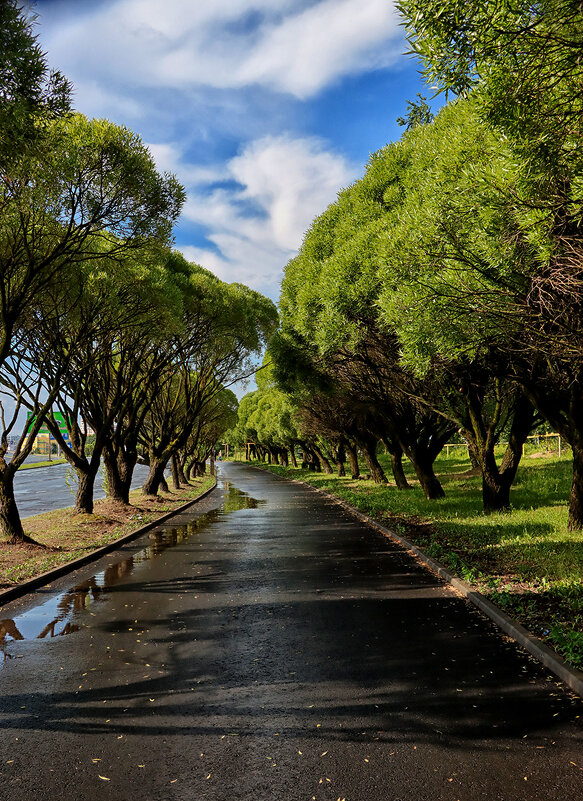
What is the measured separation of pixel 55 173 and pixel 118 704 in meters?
8.99

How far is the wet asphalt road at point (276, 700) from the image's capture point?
3602 millimetres

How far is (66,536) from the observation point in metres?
14.7

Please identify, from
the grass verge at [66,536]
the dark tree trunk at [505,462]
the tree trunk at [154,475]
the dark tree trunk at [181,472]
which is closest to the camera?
the grass verge at [66,536]

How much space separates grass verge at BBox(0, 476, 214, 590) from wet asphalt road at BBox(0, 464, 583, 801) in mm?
1706

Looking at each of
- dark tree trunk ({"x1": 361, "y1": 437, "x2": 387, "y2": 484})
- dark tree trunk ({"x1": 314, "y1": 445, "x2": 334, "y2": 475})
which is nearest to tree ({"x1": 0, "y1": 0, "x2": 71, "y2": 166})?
dark tree trunk ({"x1": 361, "y1": 437, "x2": 387, "y2": 484})

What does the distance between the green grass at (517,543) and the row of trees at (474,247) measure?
1292mm

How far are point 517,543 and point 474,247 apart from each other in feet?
19.5

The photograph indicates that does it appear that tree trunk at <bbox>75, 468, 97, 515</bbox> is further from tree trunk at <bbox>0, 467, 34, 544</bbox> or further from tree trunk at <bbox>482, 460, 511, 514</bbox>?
tree trunk at <bbox>482, 460, 511, 514</bbox>

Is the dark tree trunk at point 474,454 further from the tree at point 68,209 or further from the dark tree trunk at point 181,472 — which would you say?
the dark tree trunk at point 181,472

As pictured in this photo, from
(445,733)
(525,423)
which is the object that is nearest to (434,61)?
(445,733)

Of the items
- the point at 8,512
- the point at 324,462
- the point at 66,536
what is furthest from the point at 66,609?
the point at 324,462

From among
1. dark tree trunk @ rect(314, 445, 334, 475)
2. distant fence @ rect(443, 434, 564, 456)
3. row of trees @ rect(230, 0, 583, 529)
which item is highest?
row of trees @ rect(230, 0, 583, 529)

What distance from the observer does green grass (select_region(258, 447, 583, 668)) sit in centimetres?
694

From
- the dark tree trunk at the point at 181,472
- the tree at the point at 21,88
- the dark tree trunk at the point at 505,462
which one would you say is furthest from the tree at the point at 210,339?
the tree at the point at 21,88
